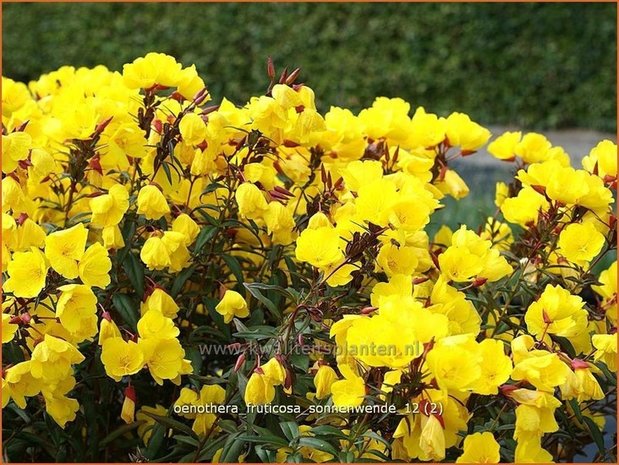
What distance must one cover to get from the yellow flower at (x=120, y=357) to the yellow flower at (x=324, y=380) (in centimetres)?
29

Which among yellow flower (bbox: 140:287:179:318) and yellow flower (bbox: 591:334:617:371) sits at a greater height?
yellow flower (bbox: 140:287:179:318)

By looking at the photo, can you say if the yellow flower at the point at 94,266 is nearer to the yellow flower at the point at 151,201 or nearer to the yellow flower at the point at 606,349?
the yellow flower at the point at 151,201

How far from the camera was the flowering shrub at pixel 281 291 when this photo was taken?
4.50 ft

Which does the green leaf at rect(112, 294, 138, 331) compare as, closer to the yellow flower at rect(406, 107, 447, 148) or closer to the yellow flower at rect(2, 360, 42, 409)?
the yellow flower at rect(2, 360, 42, 409)

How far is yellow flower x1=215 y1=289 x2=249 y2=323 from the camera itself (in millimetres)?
1593

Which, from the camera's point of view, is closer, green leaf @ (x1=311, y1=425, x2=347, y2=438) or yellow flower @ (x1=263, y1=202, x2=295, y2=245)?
green leaf @ (x1=311, y1=425, x2=347, y2=438)

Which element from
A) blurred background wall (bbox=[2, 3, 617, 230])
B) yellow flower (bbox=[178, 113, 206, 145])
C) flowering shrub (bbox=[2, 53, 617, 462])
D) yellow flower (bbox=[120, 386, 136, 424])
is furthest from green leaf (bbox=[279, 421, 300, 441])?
blurred background wall (bbox=[2, 3, 617, 230])

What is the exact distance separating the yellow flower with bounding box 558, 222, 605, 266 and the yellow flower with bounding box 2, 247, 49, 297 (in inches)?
35.0

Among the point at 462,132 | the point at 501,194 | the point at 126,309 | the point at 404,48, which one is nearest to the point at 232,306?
the point at 126,309

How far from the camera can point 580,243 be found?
5.32 feet

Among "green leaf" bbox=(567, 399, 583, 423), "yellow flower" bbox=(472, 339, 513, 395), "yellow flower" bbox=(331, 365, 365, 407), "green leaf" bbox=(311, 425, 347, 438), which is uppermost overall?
"yellow flower" bbox=(472, 339, 513, 395)

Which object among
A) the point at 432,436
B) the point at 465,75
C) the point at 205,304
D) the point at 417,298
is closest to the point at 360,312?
the point at 417,298

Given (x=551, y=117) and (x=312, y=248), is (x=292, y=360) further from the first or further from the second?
(x=551, y=117)

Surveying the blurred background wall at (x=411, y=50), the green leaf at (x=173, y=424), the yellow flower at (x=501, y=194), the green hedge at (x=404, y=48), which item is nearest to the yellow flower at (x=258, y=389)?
the green leaf at (x=173, y=424)
